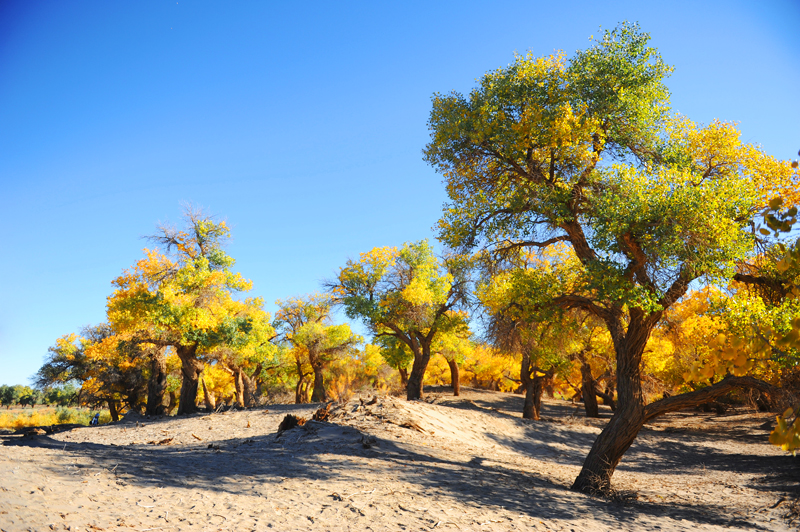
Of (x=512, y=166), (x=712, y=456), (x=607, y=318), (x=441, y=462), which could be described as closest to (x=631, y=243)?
(x=607, y=318)

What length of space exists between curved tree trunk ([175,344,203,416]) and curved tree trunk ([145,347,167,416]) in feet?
4.60

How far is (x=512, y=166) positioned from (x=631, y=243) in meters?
3.23

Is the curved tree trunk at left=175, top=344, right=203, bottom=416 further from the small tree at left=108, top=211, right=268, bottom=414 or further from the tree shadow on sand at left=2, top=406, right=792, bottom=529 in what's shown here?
the tree shadow on sand at left=2, top=406, right=792, bottom=529

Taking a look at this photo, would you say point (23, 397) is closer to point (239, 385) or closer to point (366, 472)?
point (239, 385)

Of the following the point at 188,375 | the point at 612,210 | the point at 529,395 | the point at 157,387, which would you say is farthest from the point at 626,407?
the point at 157,387

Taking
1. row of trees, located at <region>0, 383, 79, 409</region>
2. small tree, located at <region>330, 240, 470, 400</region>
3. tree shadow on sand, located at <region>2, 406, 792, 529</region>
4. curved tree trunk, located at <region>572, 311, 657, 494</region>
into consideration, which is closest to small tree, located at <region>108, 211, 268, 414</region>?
small tree, located at <region>330, 240, 470, 400</region>

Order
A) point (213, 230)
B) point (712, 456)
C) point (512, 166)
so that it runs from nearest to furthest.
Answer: point (512, 166)
point (712, 456)
point (213, 230)

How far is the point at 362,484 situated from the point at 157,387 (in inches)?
837

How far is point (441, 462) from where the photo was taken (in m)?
9.23

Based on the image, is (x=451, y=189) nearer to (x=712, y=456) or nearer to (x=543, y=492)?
(x=543, y=492)

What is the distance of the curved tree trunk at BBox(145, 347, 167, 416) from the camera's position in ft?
76.2

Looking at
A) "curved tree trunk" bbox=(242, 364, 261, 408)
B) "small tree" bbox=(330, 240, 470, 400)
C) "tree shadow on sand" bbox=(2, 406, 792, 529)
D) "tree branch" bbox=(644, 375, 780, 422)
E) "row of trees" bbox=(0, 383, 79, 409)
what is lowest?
"row of trees" bbox=(0, 383, 79, 409)

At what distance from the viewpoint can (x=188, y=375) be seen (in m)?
22.6

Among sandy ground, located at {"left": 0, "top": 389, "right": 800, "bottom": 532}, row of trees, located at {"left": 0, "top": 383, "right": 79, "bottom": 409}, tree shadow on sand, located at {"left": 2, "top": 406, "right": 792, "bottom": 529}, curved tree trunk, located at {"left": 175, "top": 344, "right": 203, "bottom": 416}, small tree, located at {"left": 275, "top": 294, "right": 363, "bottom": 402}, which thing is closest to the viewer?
sandy ground, located at {"left": 0, "top": 389, "right": 800, "bottom": 532}
